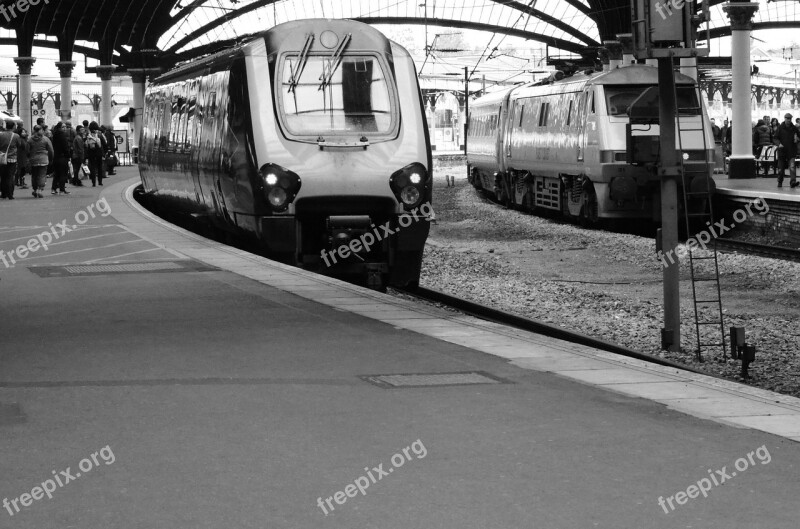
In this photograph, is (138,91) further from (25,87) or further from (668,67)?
(668,67)

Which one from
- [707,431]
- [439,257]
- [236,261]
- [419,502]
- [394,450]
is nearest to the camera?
[419,502]

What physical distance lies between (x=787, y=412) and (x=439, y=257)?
1484 cm

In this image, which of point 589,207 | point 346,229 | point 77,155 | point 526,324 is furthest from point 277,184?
point 77,155

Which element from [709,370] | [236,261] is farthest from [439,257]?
[709,370]

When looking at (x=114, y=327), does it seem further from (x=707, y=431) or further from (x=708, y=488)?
(x=708, y=488)

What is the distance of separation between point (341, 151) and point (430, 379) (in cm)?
660

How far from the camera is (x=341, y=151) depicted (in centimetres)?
1447

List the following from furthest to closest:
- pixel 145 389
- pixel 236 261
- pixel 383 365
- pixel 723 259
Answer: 1. pixel 723 259
2. pixel 236 261
3. pixel 383 365
4. pixel 145 389

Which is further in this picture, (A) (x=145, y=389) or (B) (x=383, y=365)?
(B) (x=383, y=365)

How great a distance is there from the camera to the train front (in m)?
14.4

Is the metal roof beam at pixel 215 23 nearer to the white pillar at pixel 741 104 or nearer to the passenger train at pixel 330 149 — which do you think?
the white pillar at pixel 741 104

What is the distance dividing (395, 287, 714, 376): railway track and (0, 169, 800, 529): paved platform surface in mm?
1502

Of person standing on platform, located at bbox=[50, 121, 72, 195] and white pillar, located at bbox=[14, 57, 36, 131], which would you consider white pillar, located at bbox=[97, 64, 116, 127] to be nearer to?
white pillar, located at bbox=[14, 57, 36, 131]

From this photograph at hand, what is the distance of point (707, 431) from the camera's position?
6.77 metres
